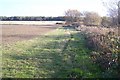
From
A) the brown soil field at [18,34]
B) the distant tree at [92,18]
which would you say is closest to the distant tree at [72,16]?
the distant tree at [92,18]

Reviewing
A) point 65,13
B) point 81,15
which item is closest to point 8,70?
point 81,15

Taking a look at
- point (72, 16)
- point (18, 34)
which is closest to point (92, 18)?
point (72, 16)

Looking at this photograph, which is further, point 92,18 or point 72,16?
point 72,16

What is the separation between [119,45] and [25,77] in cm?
603

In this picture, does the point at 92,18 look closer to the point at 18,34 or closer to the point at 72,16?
the point at 72,16

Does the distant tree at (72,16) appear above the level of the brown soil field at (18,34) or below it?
above

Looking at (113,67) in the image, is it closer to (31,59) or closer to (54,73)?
(54,73)

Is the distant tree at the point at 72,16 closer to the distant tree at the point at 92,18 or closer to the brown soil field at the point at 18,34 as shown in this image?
the distant tree at the point at 92,18

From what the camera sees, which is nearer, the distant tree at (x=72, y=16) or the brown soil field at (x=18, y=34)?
the brown soil field at (x=18, y=34)

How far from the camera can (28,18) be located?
13062 cm

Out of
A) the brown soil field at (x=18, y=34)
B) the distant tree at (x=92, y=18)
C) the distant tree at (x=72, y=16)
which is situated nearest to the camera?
the brown soil field at (x=18, y=34)

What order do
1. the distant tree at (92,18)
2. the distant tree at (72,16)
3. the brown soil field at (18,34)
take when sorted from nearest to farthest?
the brown soil field at (18,34)
the distant tree at (92,18)
the distant tree at (72,16)

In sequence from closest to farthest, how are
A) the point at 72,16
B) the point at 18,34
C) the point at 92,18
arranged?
the point at 18,34 → the point at 92,18 → the point at 72,16

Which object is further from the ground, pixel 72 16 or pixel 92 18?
pixel 72 16
